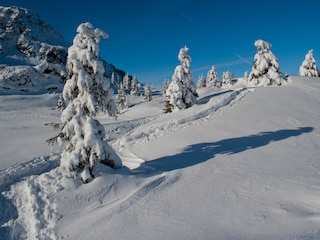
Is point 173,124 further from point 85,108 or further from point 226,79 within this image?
point 226,79

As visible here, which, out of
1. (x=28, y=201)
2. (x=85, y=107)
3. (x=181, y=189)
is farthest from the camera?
(x=85, y=107)

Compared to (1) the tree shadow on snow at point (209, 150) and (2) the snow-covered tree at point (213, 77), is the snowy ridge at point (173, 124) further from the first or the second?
(2) the snow-covered tree at point (213, 77)

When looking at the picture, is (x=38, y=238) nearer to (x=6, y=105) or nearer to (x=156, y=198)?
(x=156, y=198)

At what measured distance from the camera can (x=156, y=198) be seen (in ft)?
32.7

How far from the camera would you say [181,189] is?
1056 centimetres

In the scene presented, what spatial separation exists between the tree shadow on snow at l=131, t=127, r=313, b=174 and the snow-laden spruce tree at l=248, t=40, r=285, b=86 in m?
21.6

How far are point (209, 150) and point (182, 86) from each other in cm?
1958

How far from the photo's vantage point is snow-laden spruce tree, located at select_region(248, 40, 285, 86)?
38625mm

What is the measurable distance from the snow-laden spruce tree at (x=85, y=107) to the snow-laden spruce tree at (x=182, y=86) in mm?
21897

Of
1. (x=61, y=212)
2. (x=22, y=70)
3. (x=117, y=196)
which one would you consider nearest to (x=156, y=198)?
(x=117, y=196)

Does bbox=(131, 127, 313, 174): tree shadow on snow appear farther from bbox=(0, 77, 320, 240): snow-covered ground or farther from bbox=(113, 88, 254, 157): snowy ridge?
bbox=(113, 88, 254, 157): snowy ridge

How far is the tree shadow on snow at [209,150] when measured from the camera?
13.0 meters

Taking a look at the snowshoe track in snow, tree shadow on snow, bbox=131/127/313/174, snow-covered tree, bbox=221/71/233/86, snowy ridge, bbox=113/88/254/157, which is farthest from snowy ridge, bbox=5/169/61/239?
snow-covered tree, bbox=221/71/233/86

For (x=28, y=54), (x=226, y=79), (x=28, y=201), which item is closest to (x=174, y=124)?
(x=28, y=201)
